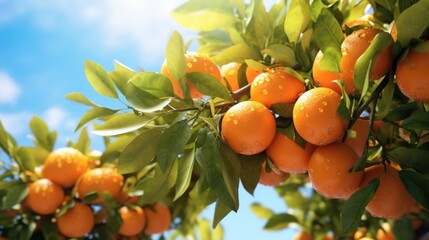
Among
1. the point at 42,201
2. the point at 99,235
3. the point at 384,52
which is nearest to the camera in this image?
the point at 384,52

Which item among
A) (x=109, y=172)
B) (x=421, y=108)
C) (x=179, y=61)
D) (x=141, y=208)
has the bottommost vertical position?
(x=141, y=208)

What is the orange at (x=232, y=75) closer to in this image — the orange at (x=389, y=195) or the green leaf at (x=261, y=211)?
the orange at (x=389, y=195)

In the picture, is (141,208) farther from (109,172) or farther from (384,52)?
(384,52)

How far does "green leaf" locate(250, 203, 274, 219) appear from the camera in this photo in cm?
207

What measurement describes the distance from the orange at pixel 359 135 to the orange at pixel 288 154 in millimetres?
91

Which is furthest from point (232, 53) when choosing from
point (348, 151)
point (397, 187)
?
point (397, 187)

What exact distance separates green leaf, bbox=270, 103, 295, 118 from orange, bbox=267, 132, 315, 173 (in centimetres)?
4

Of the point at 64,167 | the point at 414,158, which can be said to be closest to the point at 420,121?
the point at 414,158

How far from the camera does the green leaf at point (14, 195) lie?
5.45 feet

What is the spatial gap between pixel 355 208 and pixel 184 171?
365 mm

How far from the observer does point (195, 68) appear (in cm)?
106

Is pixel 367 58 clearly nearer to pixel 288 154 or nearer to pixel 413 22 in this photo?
pixel 413 22

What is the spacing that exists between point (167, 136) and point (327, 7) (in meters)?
0.45

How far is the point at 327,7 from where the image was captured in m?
1.04
